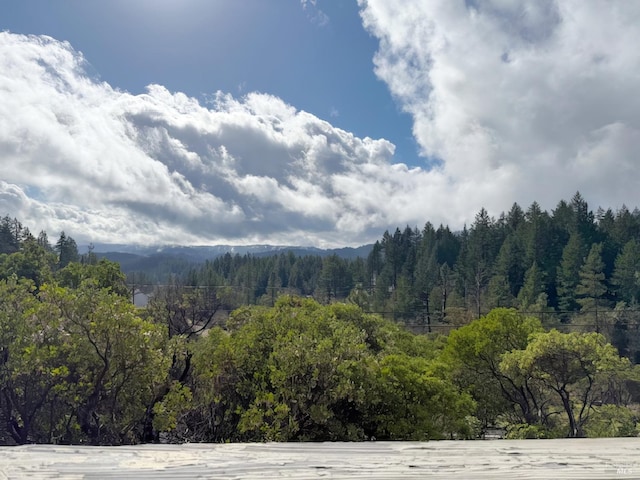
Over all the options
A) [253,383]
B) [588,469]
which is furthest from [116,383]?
[588,469]

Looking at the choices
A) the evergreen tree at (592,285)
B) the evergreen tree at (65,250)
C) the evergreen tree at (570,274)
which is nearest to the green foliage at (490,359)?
the evergreen tree at (592,285)

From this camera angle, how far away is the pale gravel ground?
1651 millimetres

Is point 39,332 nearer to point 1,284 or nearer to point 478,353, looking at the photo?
point 1,284

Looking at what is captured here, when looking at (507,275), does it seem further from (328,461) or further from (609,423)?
(328,461)

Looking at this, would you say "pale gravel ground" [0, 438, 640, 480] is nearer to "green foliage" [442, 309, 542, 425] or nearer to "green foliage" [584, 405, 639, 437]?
"green foliage" [584, 405, 639, 437]

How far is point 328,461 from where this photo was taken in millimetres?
1747

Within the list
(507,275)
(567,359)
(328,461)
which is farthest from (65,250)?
(328,461)

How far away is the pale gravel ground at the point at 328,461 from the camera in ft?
5.42

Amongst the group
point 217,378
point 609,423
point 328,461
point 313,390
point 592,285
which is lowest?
point 609,423

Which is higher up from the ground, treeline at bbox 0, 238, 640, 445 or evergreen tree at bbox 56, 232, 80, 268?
evergreen tree at bbox 56, 232, 80, 268

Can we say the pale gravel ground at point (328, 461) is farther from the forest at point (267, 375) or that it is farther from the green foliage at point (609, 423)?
the green foliage at point (609, 423)

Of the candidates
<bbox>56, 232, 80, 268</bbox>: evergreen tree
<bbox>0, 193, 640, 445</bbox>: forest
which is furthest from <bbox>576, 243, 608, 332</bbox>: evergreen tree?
<bbox>56, 232, 80, 268</bbox>: evergreen tree

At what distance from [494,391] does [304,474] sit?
67.0 feet

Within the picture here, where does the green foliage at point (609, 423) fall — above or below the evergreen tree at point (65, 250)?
below
